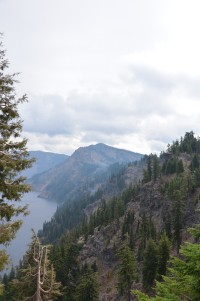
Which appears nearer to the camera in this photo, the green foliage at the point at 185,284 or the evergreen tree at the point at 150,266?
the green foliage at the point at 185,284

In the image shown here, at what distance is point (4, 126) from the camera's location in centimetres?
1470

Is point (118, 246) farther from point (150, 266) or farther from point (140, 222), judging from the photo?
point (150, 266)

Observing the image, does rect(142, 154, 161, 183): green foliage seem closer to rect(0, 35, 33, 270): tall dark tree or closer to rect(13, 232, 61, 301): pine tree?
rect(13, 232, 61, 301): pine tree

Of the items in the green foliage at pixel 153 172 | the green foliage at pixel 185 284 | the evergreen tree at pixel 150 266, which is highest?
the green foliage at pixel 153 172

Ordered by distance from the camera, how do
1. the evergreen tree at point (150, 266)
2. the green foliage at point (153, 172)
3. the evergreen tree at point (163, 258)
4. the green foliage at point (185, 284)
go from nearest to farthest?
the green foliage at point (185, 284) → the evergreen tree at point (163, 258) → the evergreen tree at point (150, 266) → the green foliage at point (153, 172)

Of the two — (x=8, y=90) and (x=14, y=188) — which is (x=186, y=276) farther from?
(x=8, y=90)

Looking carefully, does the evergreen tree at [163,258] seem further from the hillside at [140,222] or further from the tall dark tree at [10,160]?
the tall dark tree at [10,160]

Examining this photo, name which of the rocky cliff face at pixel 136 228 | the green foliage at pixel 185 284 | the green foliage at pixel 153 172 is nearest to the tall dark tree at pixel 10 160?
the green foliage at pixel 185 284

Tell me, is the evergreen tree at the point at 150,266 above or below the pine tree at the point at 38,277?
below

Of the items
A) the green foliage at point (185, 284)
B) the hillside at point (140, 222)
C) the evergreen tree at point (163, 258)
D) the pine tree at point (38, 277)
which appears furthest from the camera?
the hillside at point (140, 222)

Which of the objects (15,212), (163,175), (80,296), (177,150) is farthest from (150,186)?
(15,212)

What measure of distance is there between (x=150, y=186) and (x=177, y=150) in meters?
49.9

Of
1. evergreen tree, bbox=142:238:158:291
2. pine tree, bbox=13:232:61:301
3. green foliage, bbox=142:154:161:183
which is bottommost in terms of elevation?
evergreen tree, bbox=142:238:158:291

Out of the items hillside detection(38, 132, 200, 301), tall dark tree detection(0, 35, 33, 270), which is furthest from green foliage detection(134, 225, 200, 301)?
hillside detection(38, 132, 200, 301)
